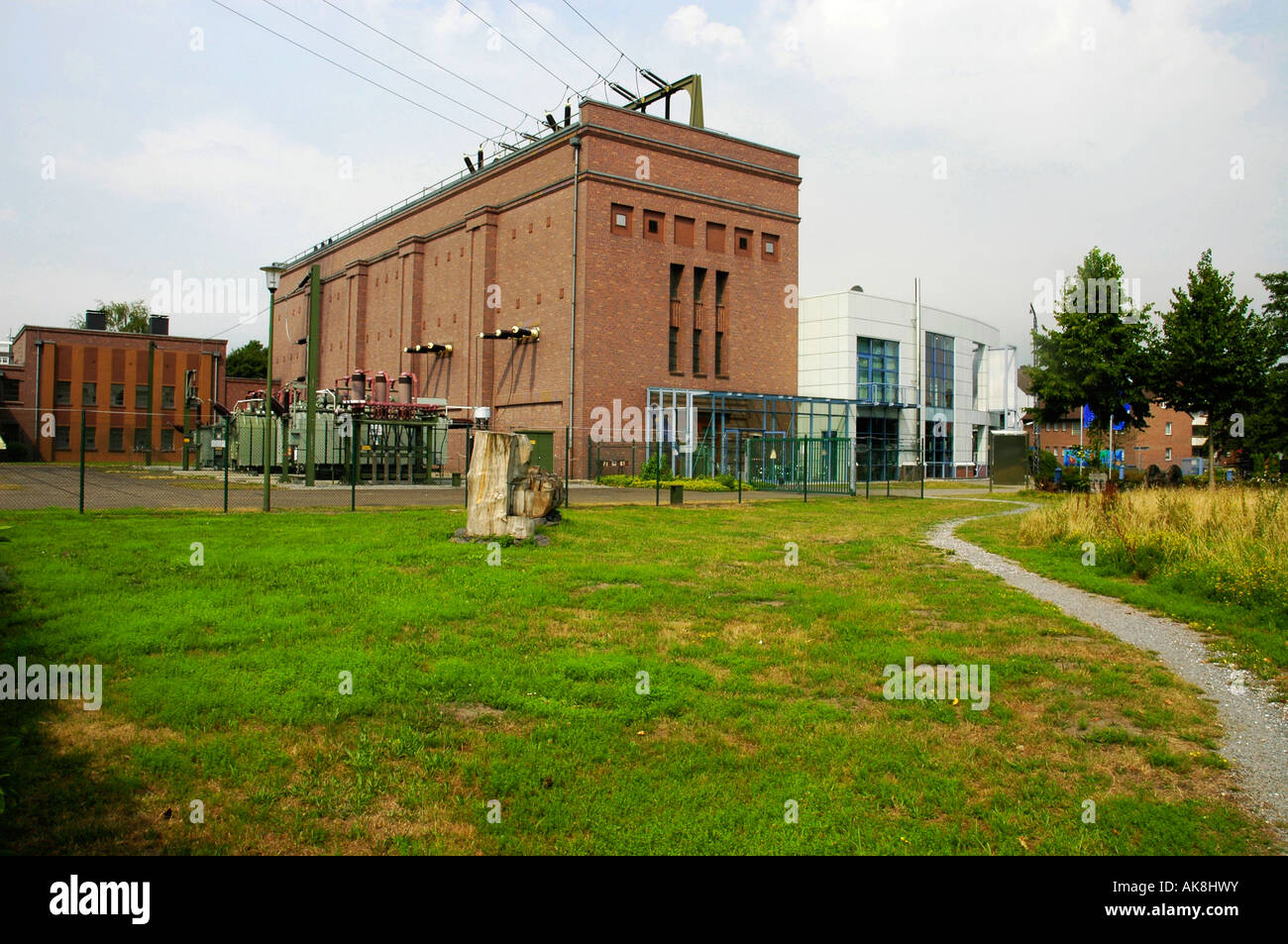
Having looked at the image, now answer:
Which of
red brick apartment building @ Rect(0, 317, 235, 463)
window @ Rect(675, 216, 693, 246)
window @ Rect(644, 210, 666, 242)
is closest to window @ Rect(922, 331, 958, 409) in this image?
window @ Rect(675, 216, 693, 246)

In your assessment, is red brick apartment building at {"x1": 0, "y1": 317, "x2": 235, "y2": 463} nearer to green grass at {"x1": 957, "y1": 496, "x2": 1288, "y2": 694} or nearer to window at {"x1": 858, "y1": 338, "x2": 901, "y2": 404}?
window at {"x1": 858, "y1": 338, "x2": 901, "y2": 404}

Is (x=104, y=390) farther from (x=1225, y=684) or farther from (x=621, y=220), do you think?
(x=1225, y=684)

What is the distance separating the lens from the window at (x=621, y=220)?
40.4m

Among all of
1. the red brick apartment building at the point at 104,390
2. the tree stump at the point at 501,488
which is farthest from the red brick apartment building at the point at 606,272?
the tree stump at the point at 501,488

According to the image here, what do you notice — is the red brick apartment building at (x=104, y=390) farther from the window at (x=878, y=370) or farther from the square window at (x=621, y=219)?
the window at (x=878, y=370)

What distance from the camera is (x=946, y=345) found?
5878cm

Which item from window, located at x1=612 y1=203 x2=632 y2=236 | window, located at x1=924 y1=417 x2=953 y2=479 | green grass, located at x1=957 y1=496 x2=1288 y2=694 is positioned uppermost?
window, located at x1=612 y1=203 x2=632 y2=236

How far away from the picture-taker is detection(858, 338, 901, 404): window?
170 ft

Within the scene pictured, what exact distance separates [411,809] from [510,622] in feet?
12.1

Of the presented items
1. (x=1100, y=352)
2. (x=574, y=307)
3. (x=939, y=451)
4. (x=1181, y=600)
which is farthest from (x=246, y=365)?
(x=1181, y=600)

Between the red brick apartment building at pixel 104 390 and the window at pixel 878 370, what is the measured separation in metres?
42.2

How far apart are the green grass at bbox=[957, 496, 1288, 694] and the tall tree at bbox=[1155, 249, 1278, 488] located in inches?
690

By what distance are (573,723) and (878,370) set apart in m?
50.4
